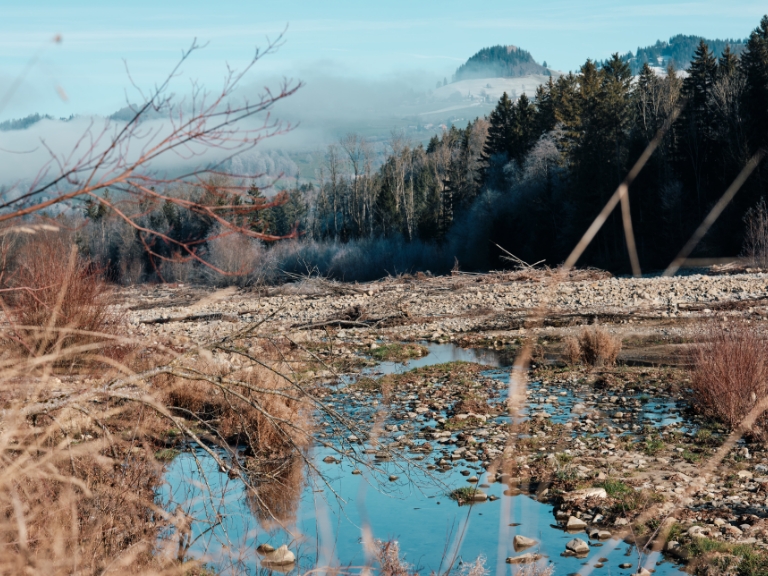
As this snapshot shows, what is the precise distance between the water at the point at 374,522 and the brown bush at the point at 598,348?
20.0 ft

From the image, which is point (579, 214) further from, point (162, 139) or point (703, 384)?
point (162, 139)

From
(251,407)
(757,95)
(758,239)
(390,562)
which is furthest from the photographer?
(757,95)

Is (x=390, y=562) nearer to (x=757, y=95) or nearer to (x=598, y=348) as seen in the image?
(x=598, y=348)

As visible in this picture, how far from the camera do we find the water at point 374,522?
5691 millimetres

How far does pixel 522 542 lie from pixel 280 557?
1.93m

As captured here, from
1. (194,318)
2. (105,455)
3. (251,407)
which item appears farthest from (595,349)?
(194,318)

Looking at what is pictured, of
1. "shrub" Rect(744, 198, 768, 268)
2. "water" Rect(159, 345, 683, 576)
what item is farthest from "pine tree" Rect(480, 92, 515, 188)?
"water" Rect(159, 345, 683, 576)

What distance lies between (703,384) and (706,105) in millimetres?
32900

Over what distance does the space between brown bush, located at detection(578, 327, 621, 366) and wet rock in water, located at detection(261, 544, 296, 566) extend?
8692mm

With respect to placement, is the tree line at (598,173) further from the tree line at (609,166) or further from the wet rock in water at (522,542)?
the wet rock in water at (522,542)

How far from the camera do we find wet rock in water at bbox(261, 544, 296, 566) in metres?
5.79

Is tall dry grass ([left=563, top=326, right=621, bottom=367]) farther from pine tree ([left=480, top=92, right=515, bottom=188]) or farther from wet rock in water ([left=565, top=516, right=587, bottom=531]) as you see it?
pine tree ([left=480, top=92, right=515, bottom=188])

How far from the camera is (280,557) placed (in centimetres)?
586

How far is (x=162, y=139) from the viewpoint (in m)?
2.76
